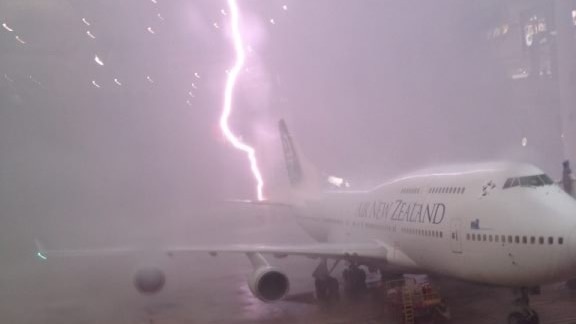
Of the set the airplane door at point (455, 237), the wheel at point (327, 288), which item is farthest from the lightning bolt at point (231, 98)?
the airplane door at point (455, 237)

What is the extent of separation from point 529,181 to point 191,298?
967 centimetres

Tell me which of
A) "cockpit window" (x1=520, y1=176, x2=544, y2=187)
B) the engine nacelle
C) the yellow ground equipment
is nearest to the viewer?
"cockpit window" (x1=520, y1=176, x2=544, y2=187)

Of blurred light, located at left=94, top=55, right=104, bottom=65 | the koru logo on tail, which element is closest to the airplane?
the koru logo on tail

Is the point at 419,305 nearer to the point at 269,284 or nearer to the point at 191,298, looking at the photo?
the point at 269,284

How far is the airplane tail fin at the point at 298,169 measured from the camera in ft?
70.2

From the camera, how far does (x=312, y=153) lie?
24719 millimetres

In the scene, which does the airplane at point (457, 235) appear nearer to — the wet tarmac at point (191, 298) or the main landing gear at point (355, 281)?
the main landing gear at point (355, 281)

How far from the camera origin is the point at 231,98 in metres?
22.1

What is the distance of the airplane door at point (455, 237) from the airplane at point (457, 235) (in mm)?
19

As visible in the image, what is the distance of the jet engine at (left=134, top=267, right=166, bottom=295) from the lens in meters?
13.3

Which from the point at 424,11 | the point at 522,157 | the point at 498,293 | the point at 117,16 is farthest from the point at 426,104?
the point at 117,16

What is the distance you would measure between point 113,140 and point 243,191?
6672mm

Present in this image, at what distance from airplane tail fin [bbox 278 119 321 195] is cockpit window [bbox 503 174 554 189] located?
37.8 ft

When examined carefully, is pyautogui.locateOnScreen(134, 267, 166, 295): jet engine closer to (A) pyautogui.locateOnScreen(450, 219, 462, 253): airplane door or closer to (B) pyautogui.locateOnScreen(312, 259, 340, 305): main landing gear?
(B) pyautogui.locateOnScreen(312, 259, 340, 305): main landing gear
